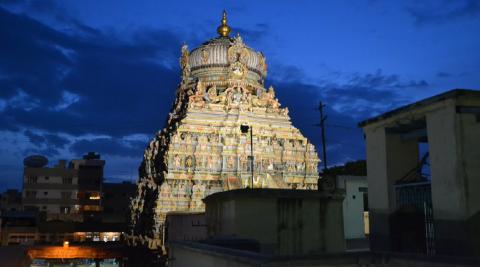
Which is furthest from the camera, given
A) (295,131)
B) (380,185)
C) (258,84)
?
(258,84)

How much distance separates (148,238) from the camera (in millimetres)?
41500

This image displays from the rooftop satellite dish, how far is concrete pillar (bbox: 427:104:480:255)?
271 ft

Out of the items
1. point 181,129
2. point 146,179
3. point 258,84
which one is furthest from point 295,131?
point 146,179

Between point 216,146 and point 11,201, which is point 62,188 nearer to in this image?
point 11,201

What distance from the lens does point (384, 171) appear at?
13016 millimetres

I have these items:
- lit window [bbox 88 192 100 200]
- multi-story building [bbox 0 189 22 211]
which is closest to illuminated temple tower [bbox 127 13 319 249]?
lit window [bbox 88 192 100 200]

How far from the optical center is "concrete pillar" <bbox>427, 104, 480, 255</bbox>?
33.5ft

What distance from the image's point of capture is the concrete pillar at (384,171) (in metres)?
12.9

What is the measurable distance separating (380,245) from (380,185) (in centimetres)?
171

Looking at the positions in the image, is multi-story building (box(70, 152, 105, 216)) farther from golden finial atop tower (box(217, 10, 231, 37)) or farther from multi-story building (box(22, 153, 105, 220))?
golden finial atop tower (box(217, 10, 231, 37))

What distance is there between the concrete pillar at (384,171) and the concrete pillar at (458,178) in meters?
2.09

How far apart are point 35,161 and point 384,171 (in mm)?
80568

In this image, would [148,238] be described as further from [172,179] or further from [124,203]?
[124,203]

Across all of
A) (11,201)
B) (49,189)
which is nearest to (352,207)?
(49,189)
